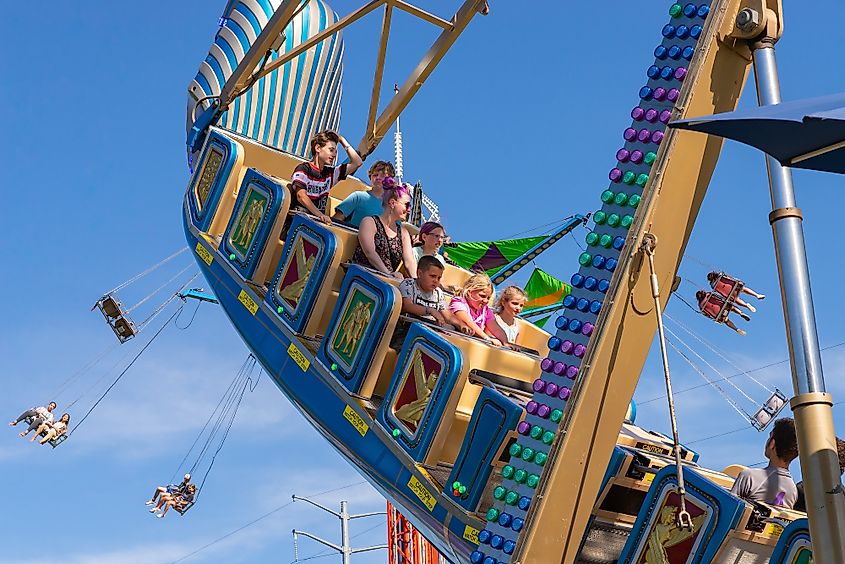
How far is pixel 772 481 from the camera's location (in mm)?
4023

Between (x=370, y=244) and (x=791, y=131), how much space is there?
3622 millimetres

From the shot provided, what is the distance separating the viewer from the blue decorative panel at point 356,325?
523 cm

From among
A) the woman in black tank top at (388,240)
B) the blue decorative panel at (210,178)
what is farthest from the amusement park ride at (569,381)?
the blue decorative panel at (210,178)

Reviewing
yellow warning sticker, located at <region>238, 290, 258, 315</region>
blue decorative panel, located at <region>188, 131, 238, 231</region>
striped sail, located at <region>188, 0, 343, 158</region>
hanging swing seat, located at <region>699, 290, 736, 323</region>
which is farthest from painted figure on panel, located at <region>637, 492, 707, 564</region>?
hanging swing seat, located at <region>699, 290, 736, 323</region>

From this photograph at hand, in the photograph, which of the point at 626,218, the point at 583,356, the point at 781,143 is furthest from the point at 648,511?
the point at 781,143

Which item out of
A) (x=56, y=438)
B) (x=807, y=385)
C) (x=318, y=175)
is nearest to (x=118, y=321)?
(x=56, y=438)

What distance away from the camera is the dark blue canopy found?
94.3 inches

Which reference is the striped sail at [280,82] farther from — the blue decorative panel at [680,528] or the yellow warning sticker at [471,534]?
the blue decorative panel at [680,528]

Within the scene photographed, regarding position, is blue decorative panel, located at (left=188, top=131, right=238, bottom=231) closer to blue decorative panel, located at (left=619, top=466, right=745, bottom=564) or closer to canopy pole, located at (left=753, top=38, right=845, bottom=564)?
blue decorative panel, located at (left=619, top=466, right=745, bottom=564)

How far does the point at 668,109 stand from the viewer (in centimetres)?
423

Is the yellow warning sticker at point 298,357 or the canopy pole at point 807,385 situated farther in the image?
the yellow warning sticker at point 298,357

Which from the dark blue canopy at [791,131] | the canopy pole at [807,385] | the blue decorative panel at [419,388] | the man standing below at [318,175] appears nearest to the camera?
the dark blue canopy at [791,131]

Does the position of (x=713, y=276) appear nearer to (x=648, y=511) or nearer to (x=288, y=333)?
(x=288, y=333)

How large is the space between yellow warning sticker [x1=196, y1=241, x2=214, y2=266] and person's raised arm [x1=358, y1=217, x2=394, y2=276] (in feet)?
3.76
